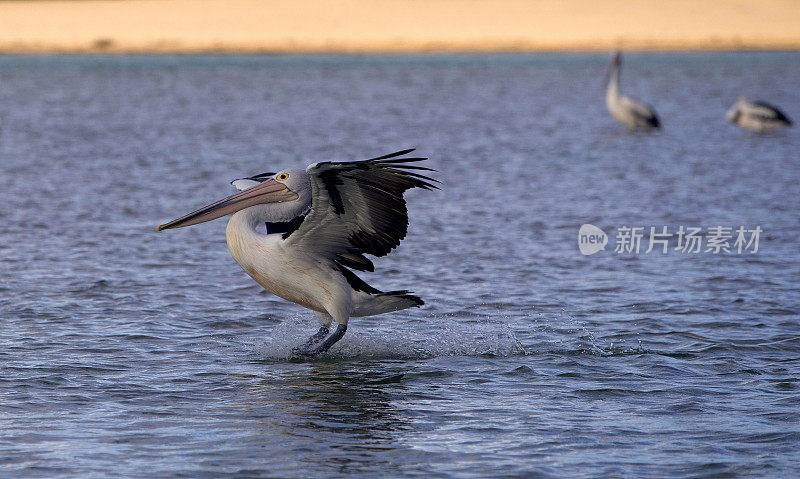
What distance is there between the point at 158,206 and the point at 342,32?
377ft

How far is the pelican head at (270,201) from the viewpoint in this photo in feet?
27.4

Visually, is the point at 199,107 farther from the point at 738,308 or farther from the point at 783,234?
the point at 738,308

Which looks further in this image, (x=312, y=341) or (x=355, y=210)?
(x=312, y=341)

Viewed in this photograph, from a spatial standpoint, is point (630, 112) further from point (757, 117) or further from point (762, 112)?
point (762, 112)

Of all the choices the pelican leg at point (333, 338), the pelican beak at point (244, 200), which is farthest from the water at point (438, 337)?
the pelican beak at point (244, 200)

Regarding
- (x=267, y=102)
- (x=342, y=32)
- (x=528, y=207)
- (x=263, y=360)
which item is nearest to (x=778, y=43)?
(x=342, y=32)

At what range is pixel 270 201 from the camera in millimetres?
8438

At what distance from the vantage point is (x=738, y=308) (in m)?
10.3

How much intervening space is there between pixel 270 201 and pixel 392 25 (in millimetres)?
125026

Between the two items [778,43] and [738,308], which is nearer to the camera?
[738,308]

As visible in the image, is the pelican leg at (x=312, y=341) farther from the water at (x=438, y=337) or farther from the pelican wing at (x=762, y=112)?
the pelican wing at (x=762, y=112)

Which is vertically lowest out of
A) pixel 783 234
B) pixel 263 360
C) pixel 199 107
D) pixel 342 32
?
pixel 263 360

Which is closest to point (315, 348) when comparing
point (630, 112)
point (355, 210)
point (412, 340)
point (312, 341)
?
point (312, 341)

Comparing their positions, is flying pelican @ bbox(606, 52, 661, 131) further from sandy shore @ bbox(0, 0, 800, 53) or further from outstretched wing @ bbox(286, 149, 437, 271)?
sandy shore @ bbox(0, 0, 800, 53)
